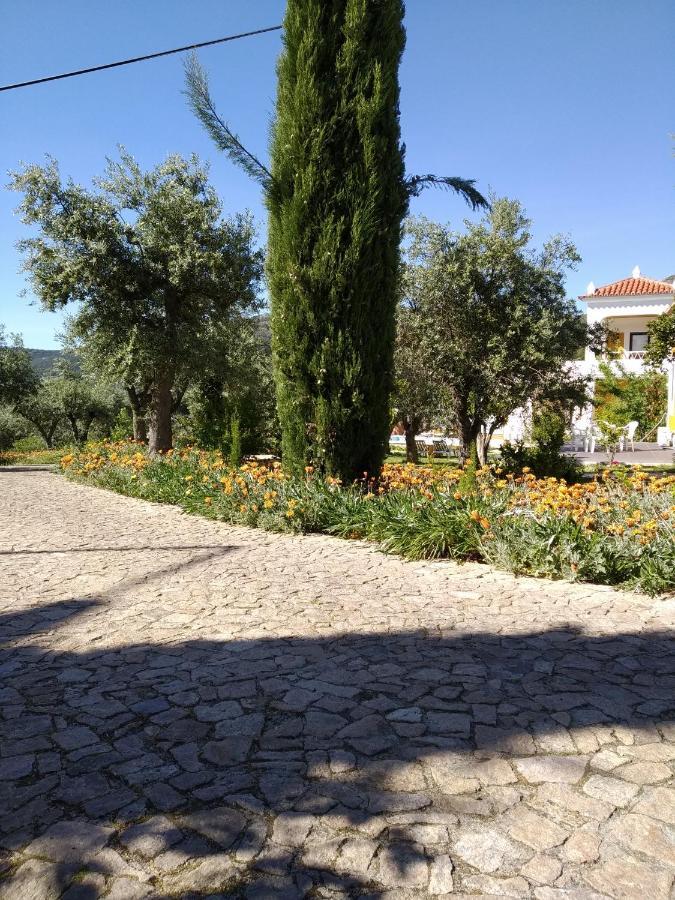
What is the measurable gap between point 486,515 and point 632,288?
1148 inches

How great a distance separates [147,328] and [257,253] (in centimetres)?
328

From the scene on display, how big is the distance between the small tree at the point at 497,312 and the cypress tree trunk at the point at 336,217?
16.1 ft

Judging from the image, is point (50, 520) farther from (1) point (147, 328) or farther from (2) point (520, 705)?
(2) point (520, 705)

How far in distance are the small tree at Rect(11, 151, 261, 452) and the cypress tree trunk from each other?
570 cm

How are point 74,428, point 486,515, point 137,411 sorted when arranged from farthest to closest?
point 74,428, point 137,411, point 486,515

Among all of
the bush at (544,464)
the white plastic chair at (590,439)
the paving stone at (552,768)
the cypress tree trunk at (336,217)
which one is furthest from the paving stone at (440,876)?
the white plastic chair at (590,439)

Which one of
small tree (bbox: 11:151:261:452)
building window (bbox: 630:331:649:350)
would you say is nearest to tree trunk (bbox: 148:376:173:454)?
small tree (bbox: 11:151:261:452)

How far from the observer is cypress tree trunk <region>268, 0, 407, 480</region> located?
27.5 feet

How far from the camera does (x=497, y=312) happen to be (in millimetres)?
13305

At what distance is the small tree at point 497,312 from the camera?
13.1 meters

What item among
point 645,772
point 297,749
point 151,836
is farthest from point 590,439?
point 151,836

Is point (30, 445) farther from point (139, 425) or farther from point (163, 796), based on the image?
point (163, 796)

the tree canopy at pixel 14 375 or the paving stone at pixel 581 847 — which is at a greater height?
the tree canopy at pixel 14 375

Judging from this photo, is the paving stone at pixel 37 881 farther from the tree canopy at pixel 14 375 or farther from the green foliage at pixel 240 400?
the tree canopy at pixel 14 375
